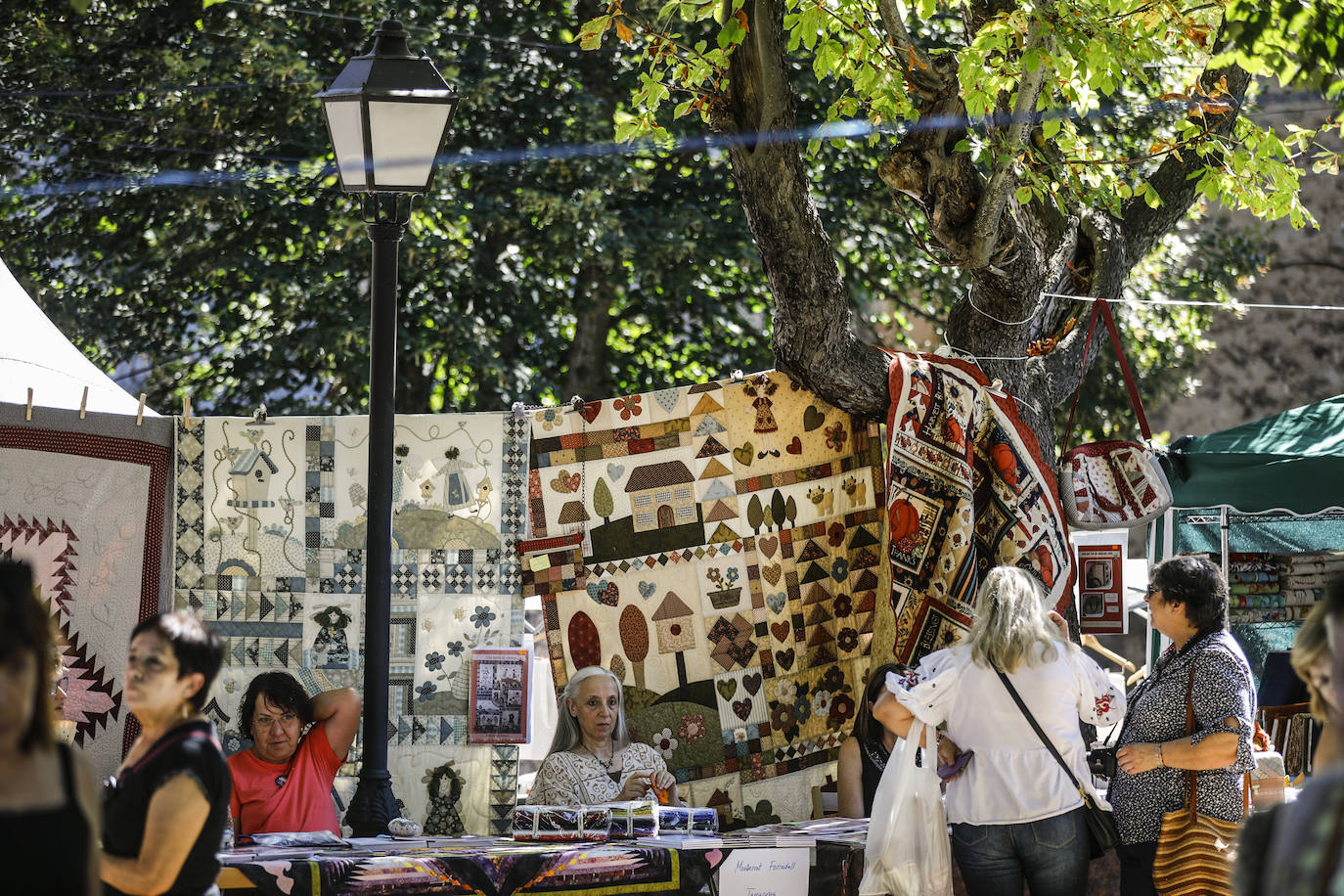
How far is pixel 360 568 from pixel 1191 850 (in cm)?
364

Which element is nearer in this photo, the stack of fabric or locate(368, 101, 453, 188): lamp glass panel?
locate(368, 101, 453, 188): lamp glass panel

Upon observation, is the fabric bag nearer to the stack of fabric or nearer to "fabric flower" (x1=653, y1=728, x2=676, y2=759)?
"fabric flower" (x1=653, y1=728, x2=676, y2=759)

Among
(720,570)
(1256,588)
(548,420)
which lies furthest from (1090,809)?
(1256,588)

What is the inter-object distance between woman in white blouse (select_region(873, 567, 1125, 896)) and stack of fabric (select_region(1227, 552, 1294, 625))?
4080mm

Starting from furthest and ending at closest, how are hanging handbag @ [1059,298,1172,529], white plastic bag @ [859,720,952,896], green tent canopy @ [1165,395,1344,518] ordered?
green tent canopy @ [1165,395,1344,518] → hanging handbag @ [1059,298,1172,529] → white plastic bag @ [859,720,952,896]

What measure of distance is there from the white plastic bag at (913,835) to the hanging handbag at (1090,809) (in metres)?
0.38

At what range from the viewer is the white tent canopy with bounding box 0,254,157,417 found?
655 cm

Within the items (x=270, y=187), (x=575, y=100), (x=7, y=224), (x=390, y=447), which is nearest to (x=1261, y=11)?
(x=390, y=447)

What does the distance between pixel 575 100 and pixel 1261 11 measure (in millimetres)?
8576

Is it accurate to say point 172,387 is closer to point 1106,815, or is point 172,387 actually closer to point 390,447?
point 390,447

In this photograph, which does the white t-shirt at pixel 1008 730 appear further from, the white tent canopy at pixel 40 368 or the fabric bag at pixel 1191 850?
the white tent canopy at pixel 40 368

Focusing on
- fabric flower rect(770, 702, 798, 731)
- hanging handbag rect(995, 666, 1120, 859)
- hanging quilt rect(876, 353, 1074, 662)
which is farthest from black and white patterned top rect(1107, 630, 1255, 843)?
fabric flower rect(770, 702, 798, 731)

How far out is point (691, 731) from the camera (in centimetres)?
662

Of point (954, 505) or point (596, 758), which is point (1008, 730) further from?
point (596, 758)
